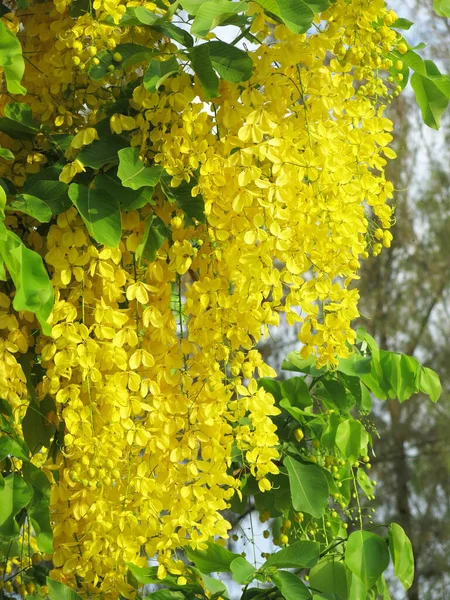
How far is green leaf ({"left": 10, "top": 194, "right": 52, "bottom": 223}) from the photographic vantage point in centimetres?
94

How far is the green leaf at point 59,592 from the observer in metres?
0.97

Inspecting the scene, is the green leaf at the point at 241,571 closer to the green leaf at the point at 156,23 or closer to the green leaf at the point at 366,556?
the green leaf at the point at 366,556

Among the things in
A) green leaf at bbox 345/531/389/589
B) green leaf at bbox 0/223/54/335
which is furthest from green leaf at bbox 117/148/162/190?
green leaf at bbox 345/531/389/589

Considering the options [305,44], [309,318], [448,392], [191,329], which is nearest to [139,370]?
[191,329]

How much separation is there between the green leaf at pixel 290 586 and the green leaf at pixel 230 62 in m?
0.59

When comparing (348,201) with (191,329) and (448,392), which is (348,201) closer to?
(191,329)

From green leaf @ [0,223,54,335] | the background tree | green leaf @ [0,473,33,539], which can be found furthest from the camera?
the background tree

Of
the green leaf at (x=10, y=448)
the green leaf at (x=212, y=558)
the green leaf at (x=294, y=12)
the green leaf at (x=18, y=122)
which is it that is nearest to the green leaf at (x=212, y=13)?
the green leaf at (x=294, y=12)

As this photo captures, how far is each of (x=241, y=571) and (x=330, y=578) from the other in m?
0.25

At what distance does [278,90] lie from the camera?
0.98 metres

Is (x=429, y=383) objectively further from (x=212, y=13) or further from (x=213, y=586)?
(x=212, y=13)

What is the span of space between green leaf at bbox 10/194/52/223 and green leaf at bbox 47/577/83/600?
418 millimetres

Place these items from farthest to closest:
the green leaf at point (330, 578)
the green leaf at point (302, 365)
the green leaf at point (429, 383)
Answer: the green leaf at point (302, 365) → the green leaf at point (429, 383) → the green leaf at point (330, 578)

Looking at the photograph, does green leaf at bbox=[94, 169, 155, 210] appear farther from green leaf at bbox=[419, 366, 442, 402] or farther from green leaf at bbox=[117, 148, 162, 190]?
green leaf at bbox=[419, 366, 442, 402]
